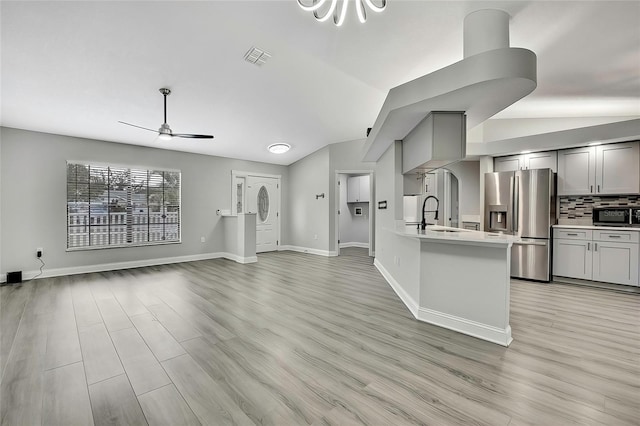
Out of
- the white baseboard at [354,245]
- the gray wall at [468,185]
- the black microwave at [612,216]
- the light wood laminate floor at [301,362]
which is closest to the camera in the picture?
the light wood laminate floor at [301,362]

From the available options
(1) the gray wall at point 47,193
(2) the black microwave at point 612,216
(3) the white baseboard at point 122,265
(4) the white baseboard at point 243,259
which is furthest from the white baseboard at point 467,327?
(1) the gray wall at point 47,193

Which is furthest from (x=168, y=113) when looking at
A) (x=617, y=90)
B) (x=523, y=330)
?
(x=617, y=90)

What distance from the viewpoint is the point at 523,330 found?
8.74ft

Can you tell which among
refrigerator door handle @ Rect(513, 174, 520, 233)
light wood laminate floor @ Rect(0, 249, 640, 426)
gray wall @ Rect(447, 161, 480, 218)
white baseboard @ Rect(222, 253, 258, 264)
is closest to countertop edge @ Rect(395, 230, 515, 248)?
light wood laminate floor @ Rect(0, 249, 640, 426)

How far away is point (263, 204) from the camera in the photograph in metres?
7.71

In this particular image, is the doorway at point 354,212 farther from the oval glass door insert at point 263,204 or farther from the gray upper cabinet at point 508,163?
the gray upper cabinet at point 508,163

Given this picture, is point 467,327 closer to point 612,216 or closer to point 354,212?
point 612,216

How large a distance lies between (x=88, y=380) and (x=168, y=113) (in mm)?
3864

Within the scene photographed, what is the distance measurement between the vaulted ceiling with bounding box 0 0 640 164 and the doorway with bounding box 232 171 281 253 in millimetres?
2486

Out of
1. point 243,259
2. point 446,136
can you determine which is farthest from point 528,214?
point 243,259

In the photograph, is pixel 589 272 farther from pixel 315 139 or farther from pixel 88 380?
pixel 88 380

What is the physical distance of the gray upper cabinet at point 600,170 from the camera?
410 centimetres

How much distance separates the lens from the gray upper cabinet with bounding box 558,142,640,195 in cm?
410

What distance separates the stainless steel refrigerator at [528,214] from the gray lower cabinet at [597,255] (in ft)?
0.61
